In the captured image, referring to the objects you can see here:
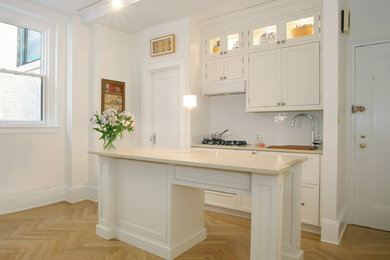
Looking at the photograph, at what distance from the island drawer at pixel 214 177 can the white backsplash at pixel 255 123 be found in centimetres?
209

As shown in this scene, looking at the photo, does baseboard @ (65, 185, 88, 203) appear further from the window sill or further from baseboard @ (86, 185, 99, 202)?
the window sill

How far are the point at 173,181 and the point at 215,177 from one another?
1.56 ft

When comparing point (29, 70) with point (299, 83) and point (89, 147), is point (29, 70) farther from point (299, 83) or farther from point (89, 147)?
point (299, 83)

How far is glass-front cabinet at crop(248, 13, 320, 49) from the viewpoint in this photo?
3252 millimetres

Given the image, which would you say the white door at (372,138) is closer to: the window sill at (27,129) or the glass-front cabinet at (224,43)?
the glass-front cabinet at (224,43)

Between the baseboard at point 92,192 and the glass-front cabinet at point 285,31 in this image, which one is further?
the baseboard at point 92,192

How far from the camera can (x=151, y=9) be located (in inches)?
149

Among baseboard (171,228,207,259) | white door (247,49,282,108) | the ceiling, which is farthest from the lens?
the ceiling

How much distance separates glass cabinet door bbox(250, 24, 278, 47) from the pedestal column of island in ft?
6.33

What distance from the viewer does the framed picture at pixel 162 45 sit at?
4152 millimetres

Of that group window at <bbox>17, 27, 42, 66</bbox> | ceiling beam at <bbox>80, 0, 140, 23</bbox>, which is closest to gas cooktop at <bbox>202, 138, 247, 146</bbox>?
ceiling beam at <bbox>80, 0, 140, 23</bbox>

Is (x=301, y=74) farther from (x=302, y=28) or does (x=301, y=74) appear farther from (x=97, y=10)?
(x=97, y=10)

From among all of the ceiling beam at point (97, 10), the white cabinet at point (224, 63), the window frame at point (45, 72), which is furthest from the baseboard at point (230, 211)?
the ceiling beam at point (97, 10)

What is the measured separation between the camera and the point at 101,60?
432cm
